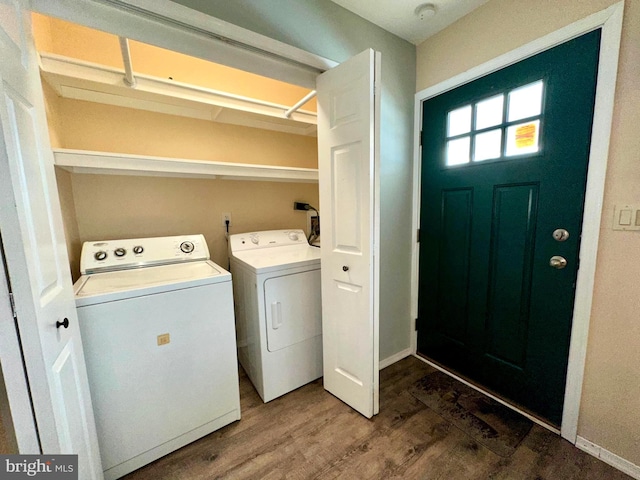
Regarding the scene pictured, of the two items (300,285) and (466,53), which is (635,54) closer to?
(466,53)

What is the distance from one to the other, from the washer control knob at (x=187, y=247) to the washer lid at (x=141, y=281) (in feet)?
0.55

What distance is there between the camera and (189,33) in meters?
1.17

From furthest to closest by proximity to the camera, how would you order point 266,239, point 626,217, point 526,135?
point 266,239
point 526,135
point 626,217

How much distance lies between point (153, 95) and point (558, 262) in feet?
8.19

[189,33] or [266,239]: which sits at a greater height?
[189,33]

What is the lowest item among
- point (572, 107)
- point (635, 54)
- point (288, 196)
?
point (288, 196)

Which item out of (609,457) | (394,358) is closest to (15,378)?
(394,358)

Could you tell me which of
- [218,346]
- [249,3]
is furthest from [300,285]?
[249,3]

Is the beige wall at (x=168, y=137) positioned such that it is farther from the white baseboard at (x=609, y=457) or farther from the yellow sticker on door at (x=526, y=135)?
the white baseboard at (x=609, y=457)

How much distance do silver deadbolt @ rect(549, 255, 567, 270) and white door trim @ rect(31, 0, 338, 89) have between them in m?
1.64

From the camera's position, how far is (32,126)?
838 mm

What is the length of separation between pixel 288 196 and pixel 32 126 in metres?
1.73

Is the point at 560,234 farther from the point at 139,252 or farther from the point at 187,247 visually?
the point at 139,252

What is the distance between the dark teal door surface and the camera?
1.31 metres
